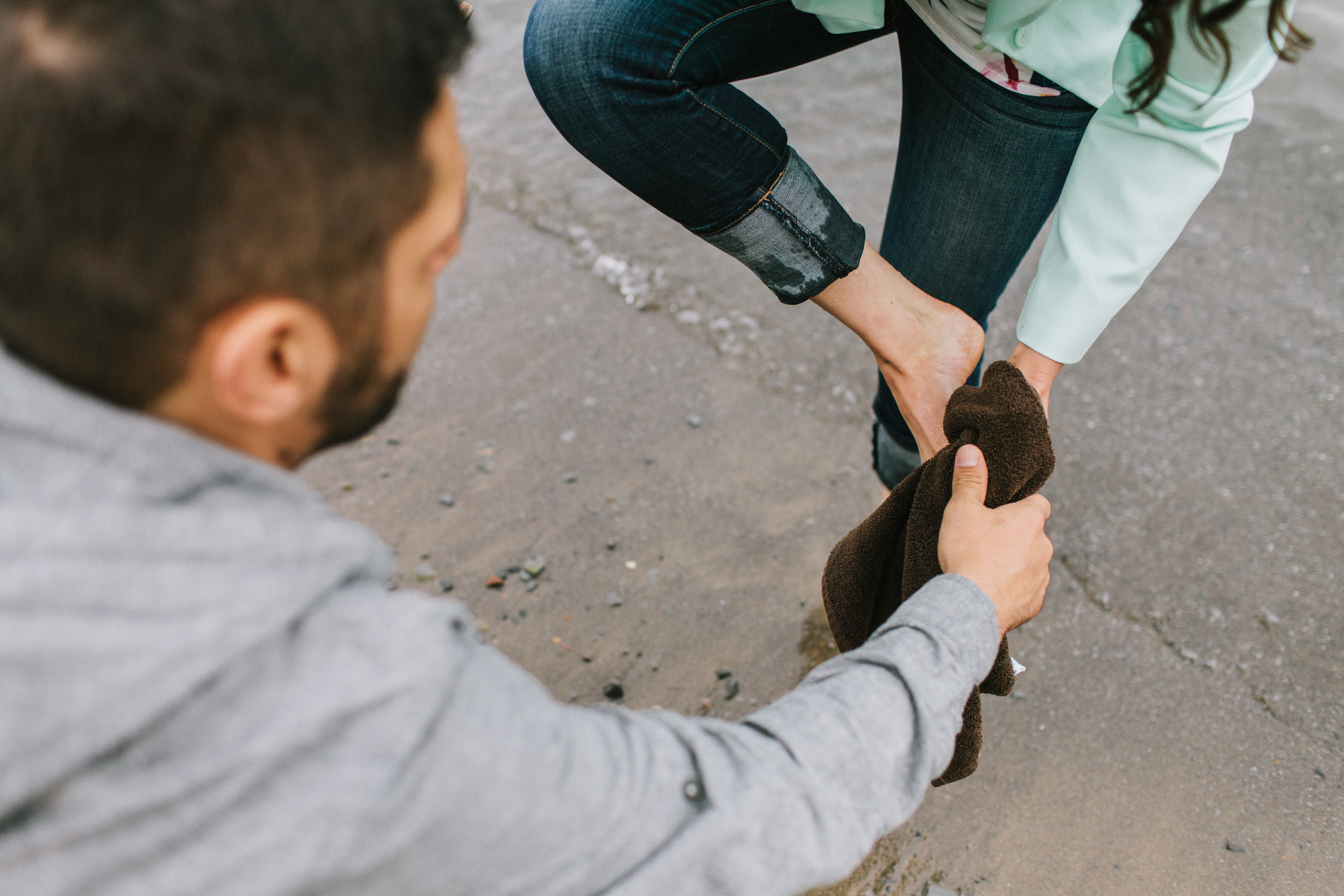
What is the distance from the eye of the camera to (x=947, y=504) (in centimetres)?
104

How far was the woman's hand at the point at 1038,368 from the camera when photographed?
47.4 inches

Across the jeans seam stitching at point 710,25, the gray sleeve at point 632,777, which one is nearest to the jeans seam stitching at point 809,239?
the jeans seam stitching at point 710,25

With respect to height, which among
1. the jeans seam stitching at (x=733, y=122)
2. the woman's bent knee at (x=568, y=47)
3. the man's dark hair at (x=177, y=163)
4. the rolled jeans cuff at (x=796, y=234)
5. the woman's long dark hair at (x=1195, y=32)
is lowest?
the rolled jeans cuff at (x=796, y=234)

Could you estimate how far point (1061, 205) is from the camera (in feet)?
3.77

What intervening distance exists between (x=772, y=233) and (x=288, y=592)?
78 centimetres

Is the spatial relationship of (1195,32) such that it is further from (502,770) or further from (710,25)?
(502,770)

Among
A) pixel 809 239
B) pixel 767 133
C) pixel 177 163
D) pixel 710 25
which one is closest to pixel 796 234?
pixel 809 239

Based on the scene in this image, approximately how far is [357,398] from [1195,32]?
882 mm

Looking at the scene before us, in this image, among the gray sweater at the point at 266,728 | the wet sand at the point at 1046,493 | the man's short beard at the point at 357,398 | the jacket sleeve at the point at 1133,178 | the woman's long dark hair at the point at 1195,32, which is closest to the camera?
the gray sweater at the point at 266,728

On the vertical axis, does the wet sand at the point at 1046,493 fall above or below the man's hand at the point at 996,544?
below

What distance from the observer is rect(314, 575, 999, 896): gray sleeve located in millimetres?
562

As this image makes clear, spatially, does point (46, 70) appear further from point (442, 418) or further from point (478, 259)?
point (478, 259)

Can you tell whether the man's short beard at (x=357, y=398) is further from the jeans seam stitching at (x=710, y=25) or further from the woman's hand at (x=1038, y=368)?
the woman's hand at (x=1038, y=368)

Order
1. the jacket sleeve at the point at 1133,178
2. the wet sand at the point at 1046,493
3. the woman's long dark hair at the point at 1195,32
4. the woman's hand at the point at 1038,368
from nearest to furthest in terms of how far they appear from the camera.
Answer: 1. the woman's long dark hair at the point at 1195,32
2. the jacket sleeve at the point at 1133,178
3. the woman's hand at the point at 1038,368
4. the wet sand at the point at 1046,493
